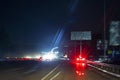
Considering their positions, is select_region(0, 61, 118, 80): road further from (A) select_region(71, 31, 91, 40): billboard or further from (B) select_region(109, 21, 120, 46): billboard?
(A) select_region(71, 31, 91, 40): billboard

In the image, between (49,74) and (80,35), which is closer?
(49,74)

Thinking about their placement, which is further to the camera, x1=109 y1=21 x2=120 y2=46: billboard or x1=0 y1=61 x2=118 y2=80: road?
x1=109 y1=21 x2=120 y2=46: billboard

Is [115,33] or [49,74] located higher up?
[115,33]

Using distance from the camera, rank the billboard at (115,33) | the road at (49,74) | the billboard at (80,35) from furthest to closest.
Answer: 1. the billboard at (80,35)
2. the billboard at (115,33)
3. the road at (49,74)

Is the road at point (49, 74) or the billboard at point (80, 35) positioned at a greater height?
the billboard at point (80, 35)

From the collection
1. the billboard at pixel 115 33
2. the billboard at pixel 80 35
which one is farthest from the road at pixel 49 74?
the billboard at pixel 80 35

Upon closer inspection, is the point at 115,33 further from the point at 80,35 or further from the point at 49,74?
the point at 80,35

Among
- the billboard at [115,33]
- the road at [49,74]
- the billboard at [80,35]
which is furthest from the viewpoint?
the billboard at [80,35]

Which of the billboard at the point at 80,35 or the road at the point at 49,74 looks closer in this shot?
the road at the point at 49,74

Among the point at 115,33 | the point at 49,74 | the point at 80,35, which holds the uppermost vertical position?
the point at 80,35

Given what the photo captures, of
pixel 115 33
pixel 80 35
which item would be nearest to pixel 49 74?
pixel 115 33

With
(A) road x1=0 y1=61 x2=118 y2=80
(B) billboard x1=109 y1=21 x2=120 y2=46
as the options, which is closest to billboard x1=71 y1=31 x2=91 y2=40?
(A) road x1=0 y1=61 x2=118 y2=80

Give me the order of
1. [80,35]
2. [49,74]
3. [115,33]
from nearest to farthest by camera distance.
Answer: [49,74]
[115,33]
[80,35]

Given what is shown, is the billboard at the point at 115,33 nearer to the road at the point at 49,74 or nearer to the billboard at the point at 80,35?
the road at the point at 49,74
